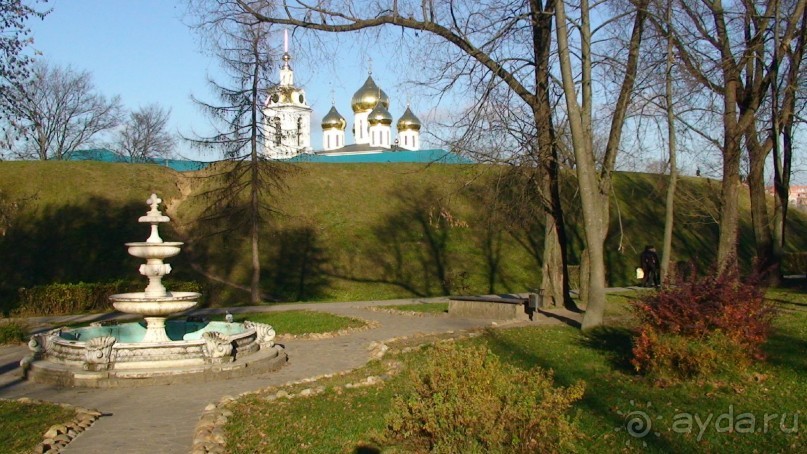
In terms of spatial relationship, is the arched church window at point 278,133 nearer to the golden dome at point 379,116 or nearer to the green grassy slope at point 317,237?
the green grassy slope at point 317,237

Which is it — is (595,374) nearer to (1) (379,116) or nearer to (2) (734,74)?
(2) (734,74)

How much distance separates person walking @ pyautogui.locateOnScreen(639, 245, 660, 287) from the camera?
83.3ft

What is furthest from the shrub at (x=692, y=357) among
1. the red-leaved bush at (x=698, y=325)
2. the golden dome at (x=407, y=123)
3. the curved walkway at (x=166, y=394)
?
the golden dome at (x=407, y=123)

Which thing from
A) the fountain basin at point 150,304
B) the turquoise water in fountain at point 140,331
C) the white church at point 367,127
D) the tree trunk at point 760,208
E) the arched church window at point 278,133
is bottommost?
the turquoise water in fountain at point 140,331

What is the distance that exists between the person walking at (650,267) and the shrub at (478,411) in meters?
20.9

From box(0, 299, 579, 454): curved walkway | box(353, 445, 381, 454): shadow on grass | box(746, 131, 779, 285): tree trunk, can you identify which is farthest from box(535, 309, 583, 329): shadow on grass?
box(353, 445, 381, 454): shadow on grass

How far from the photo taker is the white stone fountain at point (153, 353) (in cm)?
970

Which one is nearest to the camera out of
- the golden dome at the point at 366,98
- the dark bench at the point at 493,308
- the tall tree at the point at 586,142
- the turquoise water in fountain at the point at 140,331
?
the turquoise water in fountain at the point at 140,331

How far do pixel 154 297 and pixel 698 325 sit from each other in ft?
24.3

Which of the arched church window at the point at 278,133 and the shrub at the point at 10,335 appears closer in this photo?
the shrub at the point at 10,335

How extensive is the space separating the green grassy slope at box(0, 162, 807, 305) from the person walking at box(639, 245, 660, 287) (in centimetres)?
249

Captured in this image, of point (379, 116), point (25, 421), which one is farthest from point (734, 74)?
point (379, 116)

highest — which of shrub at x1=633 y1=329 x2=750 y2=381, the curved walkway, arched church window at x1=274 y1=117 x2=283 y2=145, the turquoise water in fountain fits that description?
arched church window at x1=274 y1=117 x2=283 y2=145

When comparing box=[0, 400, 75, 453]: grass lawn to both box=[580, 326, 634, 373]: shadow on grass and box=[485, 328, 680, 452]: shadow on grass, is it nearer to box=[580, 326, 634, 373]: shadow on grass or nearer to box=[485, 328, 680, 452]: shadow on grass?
box=[485, 328, 680, 452]: shadow on grass
